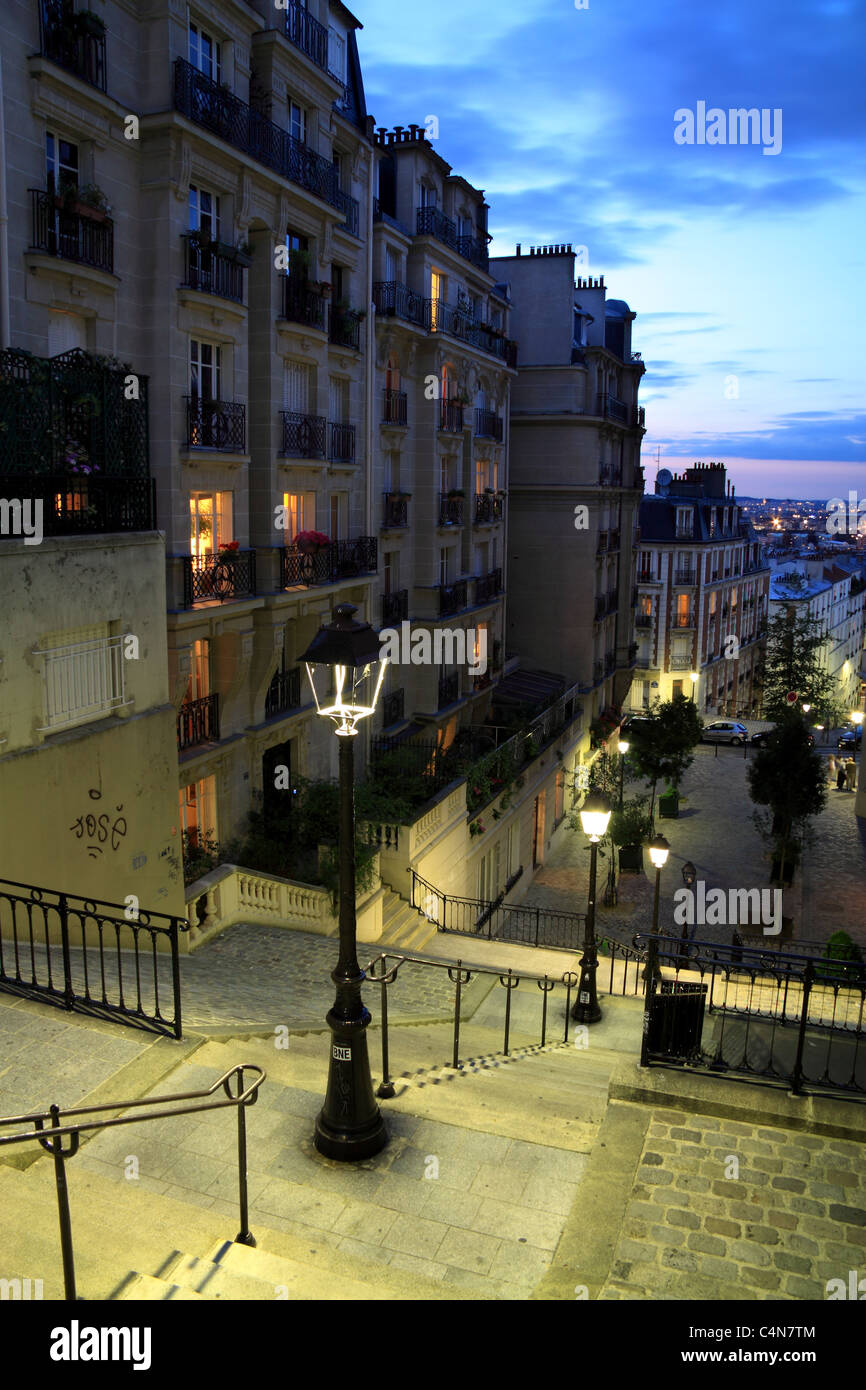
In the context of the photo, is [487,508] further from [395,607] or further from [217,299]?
[217,299]

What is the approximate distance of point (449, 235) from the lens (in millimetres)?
25594

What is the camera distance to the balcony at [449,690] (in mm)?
26141

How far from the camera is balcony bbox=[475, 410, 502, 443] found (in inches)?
1129

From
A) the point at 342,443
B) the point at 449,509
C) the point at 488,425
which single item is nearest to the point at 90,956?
the point at 342,443

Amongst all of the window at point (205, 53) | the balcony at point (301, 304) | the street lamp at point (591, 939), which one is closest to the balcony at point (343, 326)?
the balcony at point (301, 304)

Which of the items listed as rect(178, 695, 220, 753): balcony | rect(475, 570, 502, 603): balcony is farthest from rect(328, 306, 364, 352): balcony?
rect(475, 570, 502, 603): balcony

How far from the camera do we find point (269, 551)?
17.5 m

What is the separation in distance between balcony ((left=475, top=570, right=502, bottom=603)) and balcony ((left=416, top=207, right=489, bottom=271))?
27.6 feet

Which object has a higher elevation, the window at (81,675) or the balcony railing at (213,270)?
the balcony railing at (213,270)

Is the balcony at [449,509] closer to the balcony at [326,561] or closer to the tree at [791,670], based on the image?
the balcony at [326,561]

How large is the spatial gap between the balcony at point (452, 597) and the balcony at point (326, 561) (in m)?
4.48

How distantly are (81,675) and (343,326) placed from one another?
38.8 feet

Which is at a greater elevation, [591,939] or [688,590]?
[688,590]
